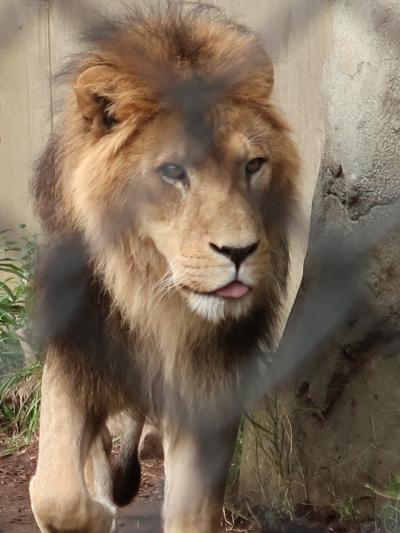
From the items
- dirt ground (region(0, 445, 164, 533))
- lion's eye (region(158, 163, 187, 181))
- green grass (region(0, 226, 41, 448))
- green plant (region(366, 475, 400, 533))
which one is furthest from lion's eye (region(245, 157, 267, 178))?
green grass (region(0, 226, 41, 448))

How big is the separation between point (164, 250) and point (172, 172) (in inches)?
5.6

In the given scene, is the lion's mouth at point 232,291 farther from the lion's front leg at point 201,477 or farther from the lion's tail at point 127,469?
the lion's tail at point 127,469

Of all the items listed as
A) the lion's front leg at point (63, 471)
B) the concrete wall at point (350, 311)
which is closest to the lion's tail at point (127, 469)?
the concrete wall at point (350, 311)

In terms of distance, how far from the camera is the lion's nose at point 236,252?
240 centimetres

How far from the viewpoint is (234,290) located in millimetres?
2463

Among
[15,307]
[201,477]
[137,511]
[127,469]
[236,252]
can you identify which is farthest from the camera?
[15,307]

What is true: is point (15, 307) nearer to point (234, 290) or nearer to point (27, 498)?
point (27, 498)

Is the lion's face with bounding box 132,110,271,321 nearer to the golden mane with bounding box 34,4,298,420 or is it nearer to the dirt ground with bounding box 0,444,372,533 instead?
the golden mane with bounding box 34,4,298,420

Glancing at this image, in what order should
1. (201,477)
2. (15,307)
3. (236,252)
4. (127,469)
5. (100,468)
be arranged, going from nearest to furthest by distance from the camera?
1. (236,252)
2. (201,477)
3. (100,468)
4. (127,469)
5. (15,307)

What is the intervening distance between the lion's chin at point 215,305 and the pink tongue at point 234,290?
0.02 meters

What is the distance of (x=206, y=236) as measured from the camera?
2.41 meters

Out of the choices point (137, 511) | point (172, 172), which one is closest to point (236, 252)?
point (172, 172)

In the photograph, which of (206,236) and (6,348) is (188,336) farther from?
(6,348)

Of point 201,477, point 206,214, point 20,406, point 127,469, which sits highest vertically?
point 206,214
